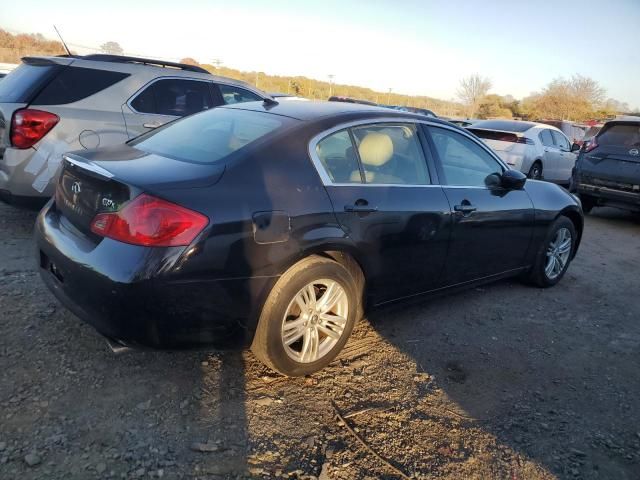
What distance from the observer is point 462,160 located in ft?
13.2

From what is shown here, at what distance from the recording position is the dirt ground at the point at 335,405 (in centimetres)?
233

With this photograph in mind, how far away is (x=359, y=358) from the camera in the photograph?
10.9ft

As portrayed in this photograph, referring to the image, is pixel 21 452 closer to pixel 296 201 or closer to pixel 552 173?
pixel 296 201

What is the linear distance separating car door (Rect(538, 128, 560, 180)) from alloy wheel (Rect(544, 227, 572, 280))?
7312 mm

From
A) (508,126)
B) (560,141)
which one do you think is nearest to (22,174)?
(508,126)

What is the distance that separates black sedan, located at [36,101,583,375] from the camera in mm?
2406

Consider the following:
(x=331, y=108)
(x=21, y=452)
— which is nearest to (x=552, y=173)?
(x=331, y=108)

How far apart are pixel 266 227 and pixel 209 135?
37.6 inches

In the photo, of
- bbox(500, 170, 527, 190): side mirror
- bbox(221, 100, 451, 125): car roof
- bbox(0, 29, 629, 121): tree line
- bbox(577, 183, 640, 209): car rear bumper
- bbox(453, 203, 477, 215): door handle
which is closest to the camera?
bbox(221, 100, 451, 125): car roof

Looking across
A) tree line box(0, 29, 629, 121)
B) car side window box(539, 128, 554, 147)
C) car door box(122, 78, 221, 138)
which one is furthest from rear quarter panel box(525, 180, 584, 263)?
tree line box(0, 29, 629, 121)

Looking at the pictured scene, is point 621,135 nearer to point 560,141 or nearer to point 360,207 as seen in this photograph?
point 560,141

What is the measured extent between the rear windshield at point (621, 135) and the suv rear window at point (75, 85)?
786cm

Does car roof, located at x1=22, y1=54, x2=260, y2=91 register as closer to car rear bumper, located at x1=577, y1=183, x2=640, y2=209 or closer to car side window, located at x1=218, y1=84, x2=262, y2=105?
car side window, located at x1=218, y1=84, x2=262, y2=105

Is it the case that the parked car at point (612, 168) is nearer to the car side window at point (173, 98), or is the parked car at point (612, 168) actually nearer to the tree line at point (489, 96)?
the car side window at point (173, 98)
